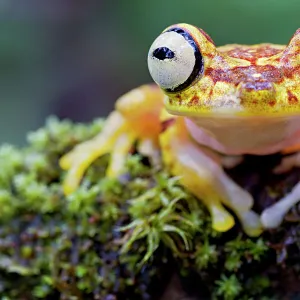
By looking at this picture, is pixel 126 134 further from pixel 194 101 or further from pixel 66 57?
pixel 66 57


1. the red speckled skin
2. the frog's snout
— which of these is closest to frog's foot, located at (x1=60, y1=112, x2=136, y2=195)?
the red speckled skin

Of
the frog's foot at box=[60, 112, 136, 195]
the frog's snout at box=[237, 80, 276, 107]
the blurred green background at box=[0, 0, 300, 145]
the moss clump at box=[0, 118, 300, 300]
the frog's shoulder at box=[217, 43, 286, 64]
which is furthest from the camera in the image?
the blurred green background at box=[0, 0, 300, 145]

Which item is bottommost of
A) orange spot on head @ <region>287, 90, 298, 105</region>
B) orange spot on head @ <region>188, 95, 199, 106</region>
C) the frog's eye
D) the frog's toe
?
the frog's toe

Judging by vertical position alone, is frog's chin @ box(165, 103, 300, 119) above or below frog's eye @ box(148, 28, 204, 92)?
below

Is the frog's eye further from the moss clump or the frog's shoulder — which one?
the moss clump

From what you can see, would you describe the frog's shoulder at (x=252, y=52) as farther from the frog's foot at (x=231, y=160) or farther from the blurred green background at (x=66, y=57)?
the blurred green background at (x=66, y=57)

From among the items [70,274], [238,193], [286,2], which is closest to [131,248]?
[70,274]

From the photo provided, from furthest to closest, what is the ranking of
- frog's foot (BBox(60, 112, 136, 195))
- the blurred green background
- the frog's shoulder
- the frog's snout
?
A: the blurred green background
frog's foot (BBox(60, 112, 136, 195))
the frog's shoulder
the frog's snout

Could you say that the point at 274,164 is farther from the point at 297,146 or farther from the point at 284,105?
the point at 284,105
